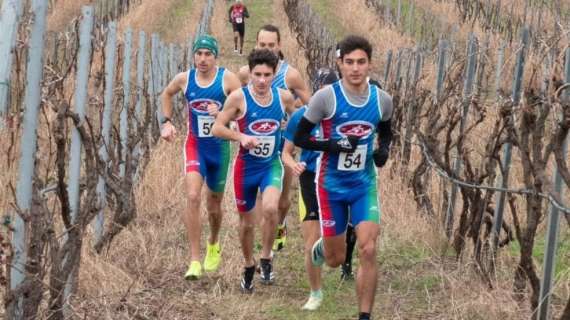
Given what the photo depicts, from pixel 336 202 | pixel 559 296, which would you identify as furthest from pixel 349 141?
pixel 559 296

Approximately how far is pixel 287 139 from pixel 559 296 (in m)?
2.00

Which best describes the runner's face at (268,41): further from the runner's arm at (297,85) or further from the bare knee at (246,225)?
the bare knee at (246,225)

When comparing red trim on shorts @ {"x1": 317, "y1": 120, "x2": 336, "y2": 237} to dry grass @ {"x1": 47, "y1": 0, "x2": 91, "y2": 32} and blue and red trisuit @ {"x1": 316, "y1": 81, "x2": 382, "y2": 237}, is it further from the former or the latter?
dry grass @ {"x1": 47, "y1": 0, "x2": 91, "y2": 32}

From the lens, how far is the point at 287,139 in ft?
21.4

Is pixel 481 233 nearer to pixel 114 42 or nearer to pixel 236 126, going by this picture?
pixel 236 126

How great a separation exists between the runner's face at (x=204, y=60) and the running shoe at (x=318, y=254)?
6.20ft

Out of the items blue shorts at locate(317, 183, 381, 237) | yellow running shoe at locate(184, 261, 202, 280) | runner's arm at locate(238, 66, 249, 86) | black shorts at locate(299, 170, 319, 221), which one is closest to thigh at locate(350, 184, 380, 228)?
blue shorts at locate(317, 183, 381, 237)

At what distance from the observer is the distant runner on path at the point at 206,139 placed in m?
7.52

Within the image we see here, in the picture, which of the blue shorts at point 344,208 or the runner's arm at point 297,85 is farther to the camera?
the runner's arm at point 297,85

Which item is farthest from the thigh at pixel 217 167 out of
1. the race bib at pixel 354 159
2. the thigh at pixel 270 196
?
the race bib at pixel 354 159

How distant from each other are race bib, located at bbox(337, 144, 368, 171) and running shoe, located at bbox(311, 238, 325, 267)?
61 cm

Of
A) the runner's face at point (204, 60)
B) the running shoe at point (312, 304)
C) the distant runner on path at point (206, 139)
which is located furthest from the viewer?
the runner's face at point (204, 60)

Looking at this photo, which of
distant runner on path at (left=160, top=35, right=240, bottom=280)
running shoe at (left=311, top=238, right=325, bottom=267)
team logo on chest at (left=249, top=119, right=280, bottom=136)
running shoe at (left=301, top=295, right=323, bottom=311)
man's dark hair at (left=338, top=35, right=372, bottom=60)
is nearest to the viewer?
man's dark hair at (left=338, top=35, right=372, bottom=60)

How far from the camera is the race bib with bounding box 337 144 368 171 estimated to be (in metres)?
6.07
